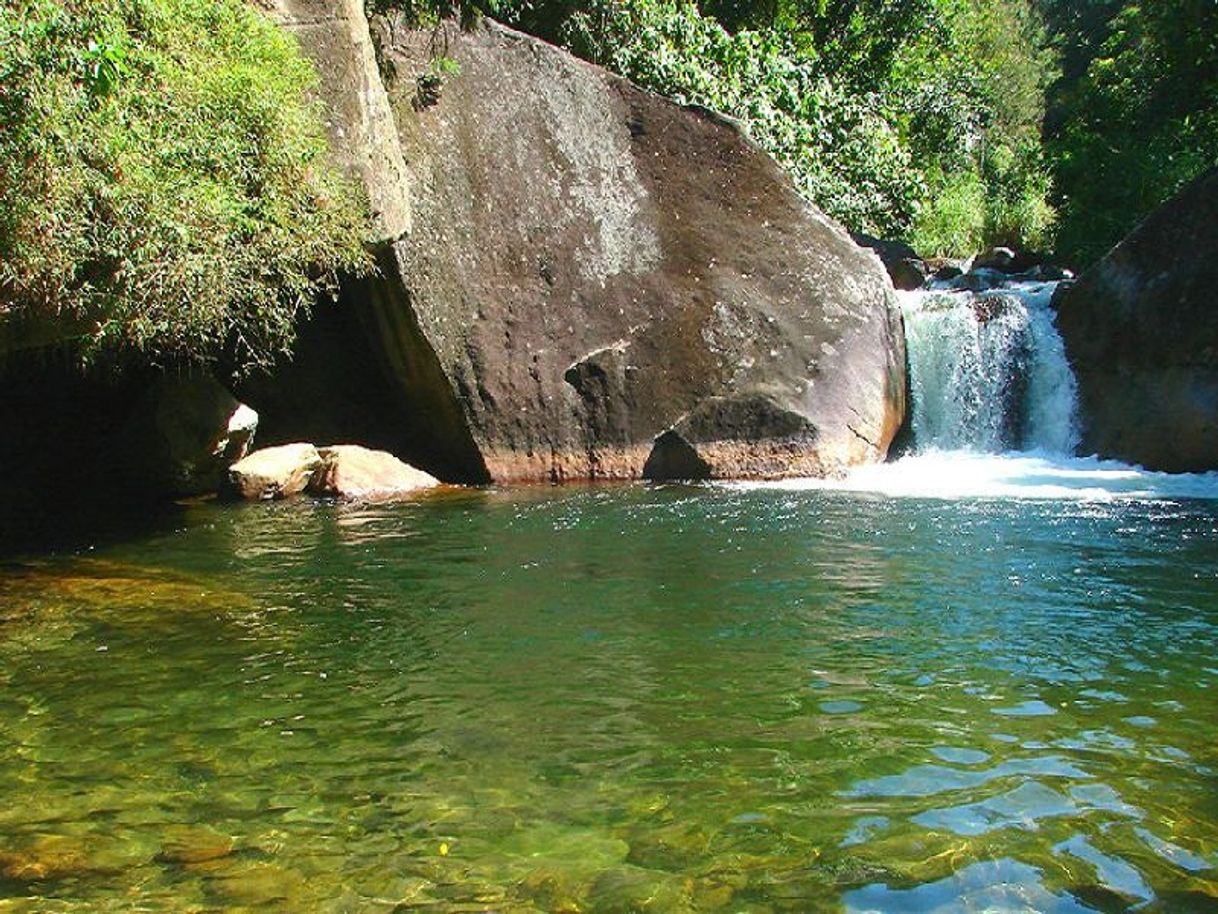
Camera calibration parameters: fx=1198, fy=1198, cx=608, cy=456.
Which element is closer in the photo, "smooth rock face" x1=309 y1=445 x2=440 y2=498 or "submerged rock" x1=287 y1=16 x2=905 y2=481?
"smooth rock face" x1=309 y1=445 x2=440 y2=498

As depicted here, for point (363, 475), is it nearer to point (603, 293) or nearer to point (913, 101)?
point (603, 293)

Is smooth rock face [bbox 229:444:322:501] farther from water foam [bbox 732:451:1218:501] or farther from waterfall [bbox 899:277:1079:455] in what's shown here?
waterfall [bbox 899:277:1079:455]

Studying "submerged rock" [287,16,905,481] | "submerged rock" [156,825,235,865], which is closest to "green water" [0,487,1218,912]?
"submerged rock" [156,825,235,865]

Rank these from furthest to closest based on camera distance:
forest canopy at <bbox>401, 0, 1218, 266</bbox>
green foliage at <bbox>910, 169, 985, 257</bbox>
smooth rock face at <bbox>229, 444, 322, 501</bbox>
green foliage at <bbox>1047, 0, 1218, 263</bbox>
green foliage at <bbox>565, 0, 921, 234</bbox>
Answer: green foliage at <bbox>910, 169, 985, 257</bbox>, green foliage at <bbox>1047, 0, 1218, 263</bbox>, forest canopy at <bbox>401, 0, 1218, 266</bbox>, green foliage at <bbox>565, 0, 921, 234</bbox>, smooth rock face at <bbox>229, 444, 322, 501</bbox>

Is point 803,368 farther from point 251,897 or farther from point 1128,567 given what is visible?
point 251,897

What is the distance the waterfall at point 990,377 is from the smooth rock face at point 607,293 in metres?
0.96

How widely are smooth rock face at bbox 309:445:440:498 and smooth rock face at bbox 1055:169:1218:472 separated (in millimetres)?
9006

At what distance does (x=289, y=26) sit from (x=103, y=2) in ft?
12.7

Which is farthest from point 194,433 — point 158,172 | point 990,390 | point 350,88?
point 990,390

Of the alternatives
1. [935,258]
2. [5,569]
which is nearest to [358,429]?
[5,569]

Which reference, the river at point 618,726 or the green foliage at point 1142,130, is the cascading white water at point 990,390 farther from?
the green foliage at point 1142,130

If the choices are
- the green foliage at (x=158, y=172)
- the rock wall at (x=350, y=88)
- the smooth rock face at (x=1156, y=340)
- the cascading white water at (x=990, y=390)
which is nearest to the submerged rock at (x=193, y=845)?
the green foliage at (x=158, y=172)

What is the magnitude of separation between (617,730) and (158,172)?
6223 mm

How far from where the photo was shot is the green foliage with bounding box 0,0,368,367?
7.84 meters
